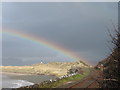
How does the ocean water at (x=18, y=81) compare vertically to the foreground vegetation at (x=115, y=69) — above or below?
above

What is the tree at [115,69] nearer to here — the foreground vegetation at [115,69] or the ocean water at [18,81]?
the foreground vegetation at [115,69]

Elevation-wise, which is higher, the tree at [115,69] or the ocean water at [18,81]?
the ocean water at [18,81]

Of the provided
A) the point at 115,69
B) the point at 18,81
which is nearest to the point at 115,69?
the point at 115,69

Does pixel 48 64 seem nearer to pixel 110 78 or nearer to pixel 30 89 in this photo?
pixel 30 89

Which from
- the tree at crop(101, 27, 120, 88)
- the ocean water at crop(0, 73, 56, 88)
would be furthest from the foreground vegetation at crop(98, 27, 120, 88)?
the ocean water at crop(0, 73, 56, 88)

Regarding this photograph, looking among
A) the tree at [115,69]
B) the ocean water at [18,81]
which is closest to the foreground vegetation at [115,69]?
the tree at [115,69]

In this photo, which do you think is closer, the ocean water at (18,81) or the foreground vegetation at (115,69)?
the foreground vegetation at (115,69)

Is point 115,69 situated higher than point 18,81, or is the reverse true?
point 18,81

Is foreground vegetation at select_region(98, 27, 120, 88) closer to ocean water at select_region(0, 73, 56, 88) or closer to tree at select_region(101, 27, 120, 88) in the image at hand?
tree at select_region(101, 27, 120, 88)

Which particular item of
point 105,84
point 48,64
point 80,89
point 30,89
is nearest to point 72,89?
point 80,89

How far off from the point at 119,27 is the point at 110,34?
1.64 ft

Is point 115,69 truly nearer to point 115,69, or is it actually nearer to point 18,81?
point 115,69

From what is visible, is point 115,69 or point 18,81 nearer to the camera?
point 115,69

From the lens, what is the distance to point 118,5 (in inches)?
550
